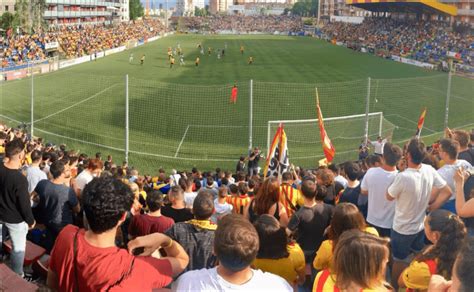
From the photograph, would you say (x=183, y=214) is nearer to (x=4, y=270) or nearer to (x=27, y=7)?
(x=4, y=270)

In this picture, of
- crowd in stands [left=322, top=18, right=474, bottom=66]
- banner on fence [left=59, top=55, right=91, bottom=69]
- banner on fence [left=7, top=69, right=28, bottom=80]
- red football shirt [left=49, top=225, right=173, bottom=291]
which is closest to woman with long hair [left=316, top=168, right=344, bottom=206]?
red football shirt [left=49, top=225, right=173, bottom=291]

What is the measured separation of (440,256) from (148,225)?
111 inches

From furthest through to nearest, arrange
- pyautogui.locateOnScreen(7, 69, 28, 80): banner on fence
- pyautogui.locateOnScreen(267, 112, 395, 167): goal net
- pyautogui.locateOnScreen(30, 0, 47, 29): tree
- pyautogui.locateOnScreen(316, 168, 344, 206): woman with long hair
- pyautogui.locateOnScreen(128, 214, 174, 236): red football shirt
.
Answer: pyautogui.locateOnScreen(30, 0, 47, 29): tree → pyautogui.locateOnScreen(7, 69, 28, 80): banner on fence → pyautogui.locateOnScreen(267, 112, 395, 167): goal net → pyautogui.locateOnScreen(316, 168, 344, 206): woman with long hair → pyautogui.locateOnScreen(128, 214, 174, 236): red football shirt

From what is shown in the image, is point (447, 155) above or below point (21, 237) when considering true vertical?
above

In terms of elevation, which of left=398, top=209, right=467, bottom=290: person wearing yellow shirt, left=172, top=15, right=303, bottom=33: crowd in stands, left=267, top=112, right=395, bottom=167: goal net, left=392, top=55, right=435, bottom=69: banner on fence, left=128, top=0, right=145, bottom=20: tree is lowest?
left=267, top=112, right=395, bottom=167: goal net

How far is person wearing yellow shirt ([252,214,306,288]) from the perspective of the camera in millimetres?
4305

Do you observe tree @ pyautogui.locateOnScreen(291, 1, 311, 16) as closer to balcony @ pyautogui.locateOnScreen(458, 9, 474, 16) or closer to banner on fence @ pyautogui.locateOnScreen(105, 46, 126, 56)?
balcony @ pyautogui.locateOnScreen(458, 9, 474, 16)

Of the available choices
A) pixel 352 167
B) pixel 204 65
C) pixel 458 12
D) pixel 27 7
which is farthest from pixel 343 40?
pixel 352 167

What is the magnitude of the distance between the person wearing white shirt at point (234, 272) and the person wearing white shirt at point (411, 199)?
292 centimetres

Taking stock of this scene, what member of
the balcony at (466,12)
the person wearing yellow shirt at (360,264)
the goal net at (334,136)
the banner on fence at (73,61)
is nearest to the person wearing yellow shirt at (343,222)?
the person wearing yellow shirt at (360,264)

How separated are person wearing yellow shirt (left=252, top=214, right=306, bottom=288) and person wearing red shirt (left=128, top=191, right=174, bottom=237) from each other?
1.18m

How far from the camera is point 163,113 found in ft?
71.5

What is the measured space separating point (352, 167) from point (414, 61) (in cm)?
4202

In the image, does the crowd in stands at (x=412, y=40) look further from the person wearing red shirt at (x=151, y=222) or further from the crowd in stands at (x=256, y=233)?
the person wearing red shirt at (x=151, y=222)
